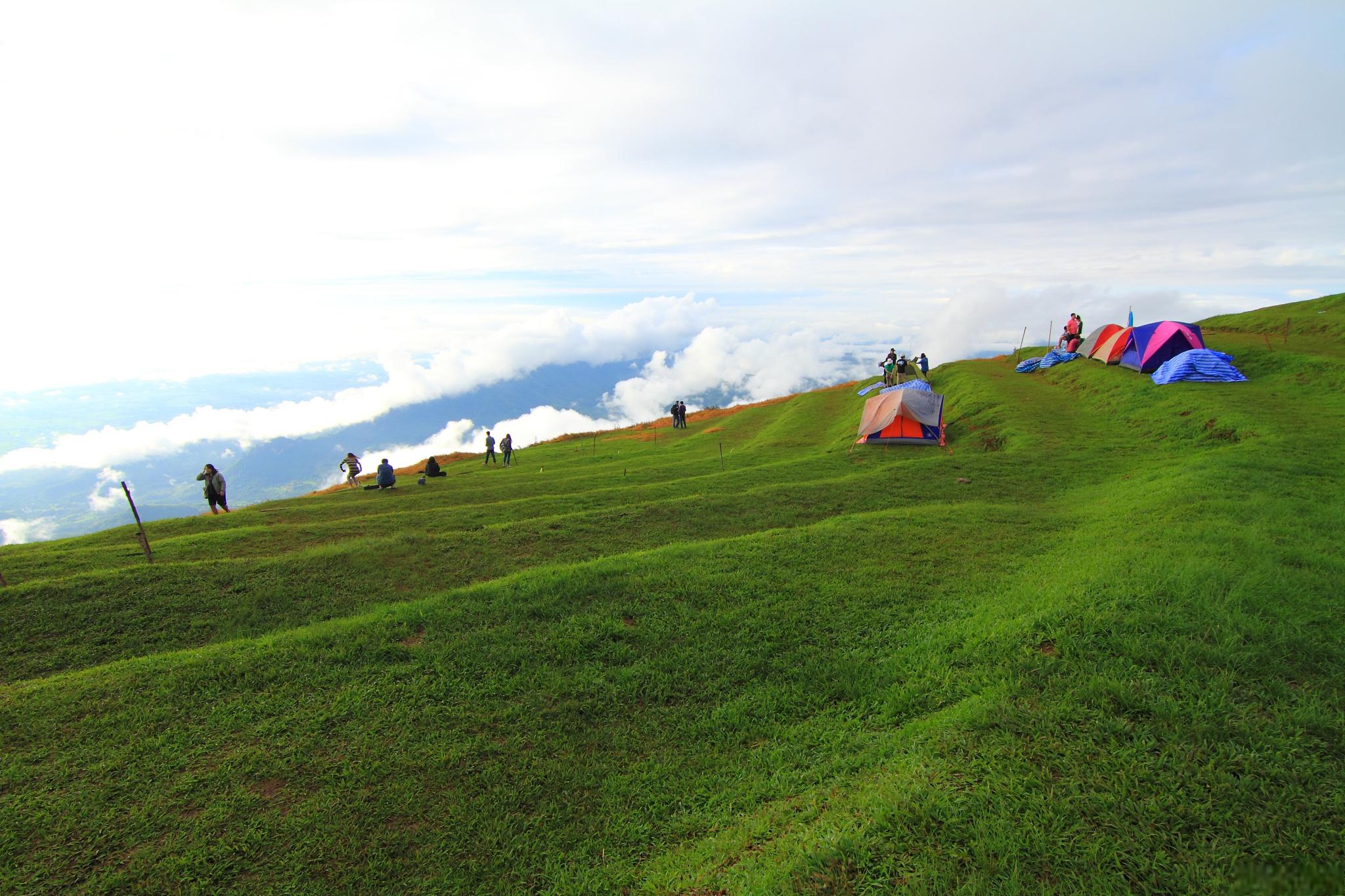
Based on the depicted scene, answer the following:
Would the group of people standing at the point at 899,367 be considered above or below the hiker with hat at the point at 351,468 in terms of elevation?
above

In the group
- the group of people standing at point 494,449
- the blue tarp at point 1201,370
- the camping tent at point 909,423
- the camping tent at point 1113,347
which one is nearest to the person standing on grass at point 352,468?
the group of people standing at point 494,449

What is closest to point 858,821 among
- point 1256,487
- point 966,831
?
point 966,831

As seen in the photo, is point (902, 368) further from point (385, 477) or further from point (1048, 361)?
point (385, 477)

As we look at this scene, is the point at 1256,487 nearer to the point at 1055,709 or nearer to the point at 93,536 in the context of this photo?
the point at 1055,709

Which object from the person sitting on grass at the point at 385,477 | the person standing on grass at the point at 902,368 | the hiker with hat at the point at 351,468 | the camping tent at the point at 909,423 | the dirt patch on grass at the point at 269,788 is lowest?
the dirt patch on grass at the point at 269,788

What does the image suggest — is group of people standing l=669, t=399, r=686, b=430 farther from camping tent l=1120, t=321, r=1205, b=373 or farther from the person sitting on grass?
camping tent l=1120, t=321, r=1205, b=373

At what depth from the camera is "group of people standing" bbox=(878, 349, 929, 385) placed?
43344 millimetres

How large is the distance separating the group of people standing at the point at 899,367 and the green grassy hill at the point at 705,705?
1023 inches

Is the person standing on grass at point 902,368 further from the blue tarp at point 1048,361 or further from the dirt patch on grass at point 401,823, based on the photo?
the dirt patch on grass at point 401,823

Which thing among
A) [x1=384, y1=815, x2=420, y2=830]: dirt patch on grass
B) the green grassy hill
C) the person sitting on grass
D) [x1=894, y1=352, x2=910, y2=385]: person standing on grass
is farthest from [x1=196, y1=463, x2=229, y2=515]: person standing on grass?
[x1=894, y1=352, x2=910, y2=385]: person standing on grass

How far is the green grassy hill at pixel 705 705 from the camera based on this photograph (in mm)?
5898

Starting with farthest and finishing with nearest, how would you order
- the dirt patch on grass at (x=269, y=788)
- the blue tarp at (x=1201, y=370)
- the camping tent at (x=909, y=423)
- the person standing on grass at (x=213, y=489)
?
1. the blue tarp at (x=1201, y=370)
2. the camping tent at (x=909, y=423)
3. the person standing on grass at (x=213, y=489)
4. the dirt patch on grass at (x=269, y=788)

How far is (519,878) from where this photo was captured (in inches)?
249

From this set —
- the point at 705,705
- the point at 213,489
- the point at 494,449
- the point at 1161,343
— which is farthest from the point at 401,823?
the point at 1161,343
